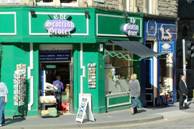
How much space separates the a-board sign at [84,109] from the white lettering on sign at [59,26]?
338cm

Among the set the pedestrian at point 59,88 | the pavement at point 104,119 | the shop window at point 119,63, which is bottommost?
the pavement at point 104,119

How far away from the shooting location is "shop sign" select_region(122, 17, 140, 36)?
28.0 metres

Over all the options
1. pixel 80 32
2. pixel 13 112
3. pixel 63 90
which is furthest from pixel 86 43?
pixel 13 112

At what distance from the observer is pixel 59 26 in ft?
83.6

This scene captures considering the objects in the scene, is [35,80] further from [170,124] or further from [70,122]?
[170,124]

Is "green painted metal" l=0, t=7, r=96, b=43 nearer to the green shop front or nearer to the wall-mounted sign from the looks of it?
the green shop front

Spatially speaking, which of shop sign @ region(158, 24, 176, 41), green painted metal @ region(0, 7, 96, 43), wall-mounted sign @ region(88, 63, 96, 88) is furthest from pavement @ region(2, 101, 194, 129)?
shop sign @ region(158, 24, 176, 41)

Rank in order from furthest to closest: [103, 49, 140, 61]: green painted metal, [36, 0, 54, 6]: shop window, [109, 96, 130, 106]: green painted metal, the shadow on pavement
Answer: [109, 96, 130, 106]: green painted metal → [103, 49, 140, 61]: green painted metal → [36, 0, 54, 6]: shop window → the shadow on pavement

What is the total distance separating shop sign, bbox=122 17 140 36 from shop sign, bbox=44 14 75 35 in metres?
3.28

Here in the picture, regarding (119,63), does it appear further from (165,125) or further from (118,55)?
(165,125)

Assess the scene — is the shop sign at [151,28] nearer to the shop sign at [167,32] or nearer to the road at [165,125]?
the shop sign at [167,32]

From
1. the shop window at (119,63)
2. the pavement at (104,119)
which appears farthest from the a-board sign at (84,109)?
the shop window at (119,63)

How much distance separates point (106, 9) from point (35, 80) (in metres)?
4.50

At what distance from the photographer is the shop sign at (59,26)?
25.3 m
